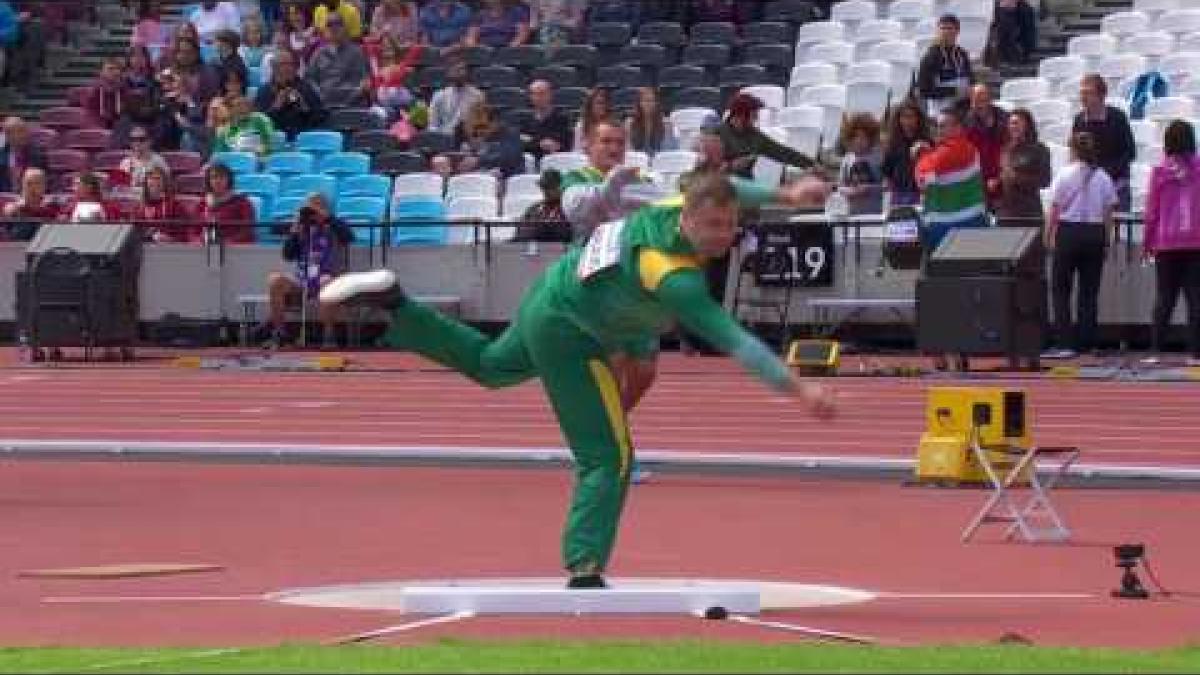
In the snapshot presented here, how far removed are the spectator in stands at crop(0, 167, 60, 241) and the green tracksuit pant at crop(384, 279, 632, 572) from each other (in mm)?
18248

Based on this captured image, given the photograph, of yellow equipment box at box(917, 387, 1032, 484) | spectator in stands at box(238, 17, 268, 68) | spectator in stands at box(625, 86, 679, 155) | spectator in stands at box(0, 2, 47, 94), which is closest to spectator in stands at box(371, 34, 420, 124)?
spectator in stands at box(238, 17, 268, 68)

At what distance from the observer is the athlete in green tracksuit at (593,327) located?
433 inches

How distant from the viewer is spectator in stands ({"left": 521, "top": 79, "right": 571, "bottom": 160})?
97.9 feet

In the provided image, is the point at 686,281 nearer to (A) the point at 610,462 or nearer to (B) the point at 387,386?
(A) the point at 610,462

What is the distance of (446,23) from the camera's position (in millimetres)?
33281

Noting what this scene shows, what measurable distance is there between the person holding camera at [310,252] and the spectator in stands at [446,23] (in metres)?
5.58

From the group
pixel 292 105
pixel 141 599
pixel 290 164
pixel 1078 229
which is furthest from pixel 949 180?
pixel 141 599

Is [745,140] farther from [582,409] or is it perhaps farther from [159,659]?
[159,659]

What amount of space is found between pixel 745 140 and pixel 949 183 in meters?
2.58

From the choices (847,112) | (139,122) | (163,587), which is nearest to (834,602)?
(163,587)

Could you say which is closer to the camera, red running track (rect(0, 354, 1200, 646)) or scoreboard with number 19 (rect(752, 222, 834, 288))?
red running track (rect(0, 354, 1200, 646))

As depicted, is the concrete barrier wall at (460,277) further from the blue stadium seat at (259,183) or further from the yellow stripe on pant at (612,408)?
the yellow stripe on pant at (612,408)

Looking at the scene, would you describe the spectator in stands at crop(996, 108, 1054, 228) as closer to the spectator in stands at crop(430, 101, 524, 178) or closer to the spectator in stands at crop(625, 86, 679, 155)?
the spectator in stands at crop(625, 86, 679, 155)

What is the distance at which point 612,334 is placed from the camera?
11.5 m
